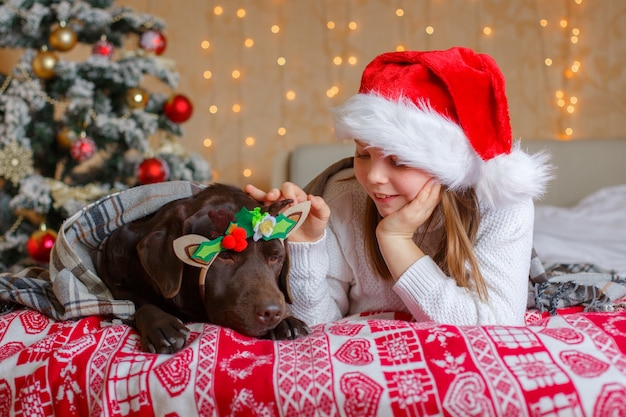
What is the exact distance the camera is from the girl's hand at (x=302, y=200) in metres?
1.52

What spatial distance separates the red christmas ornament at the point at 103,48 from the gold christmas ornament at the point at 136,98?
0.18 metres

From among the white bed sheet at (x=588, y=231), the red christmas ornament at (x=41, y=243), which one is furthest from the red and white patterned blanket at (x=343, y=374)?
the red christmas ornament at (x=41, y=243)

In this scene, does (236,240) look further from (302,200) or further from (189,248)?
(302,200)

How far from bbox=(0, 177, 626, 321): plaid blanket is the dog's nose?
357 millimetres

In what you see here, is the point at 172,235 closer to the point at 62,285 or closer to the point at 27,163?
the point at 62,285

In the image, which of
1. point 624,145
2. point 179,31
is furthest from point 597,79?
point 179,31

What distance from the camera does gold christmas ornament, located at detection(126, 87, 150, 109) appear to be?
112 inches

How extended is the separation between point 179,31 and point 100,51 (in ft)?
3.49

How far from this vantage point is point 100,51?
110 inches

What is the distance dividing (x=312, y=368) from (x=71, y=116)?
6.79 ft

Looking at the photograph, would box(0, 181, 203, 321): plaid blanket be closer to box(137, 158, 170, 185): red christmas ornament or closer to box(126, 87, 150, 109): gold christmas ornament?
box(137, 158, 170, 185): red christmas ornament

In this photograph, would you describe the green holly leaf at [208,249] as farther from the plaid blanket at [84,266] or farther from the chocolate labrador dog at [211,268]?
the plaid blanket at [84,266]

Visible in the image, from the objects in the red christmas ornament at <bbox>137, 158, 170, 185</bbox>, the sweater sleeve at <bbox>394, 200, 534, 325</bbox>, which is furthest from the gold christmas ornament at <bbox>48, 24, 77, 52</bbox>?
the sweater sleeve at <bbox>394, 200, 534, 325</bbox>

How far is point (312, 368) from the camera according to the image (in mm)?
1135
